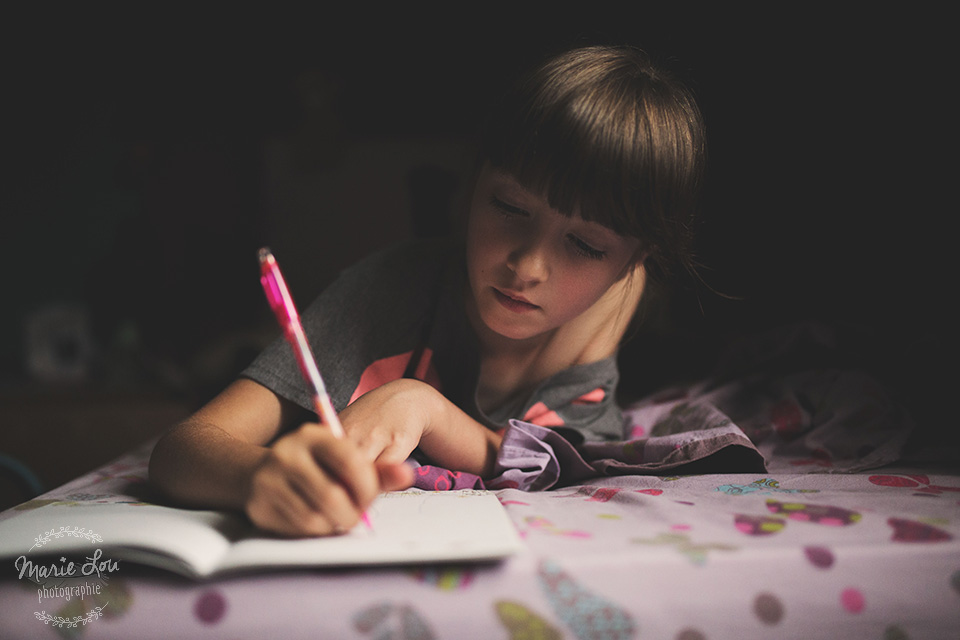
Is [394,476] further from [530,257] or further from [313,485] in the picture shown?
[530,257]

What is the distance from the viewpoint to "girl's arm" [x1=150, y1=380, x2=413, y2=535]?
36cm

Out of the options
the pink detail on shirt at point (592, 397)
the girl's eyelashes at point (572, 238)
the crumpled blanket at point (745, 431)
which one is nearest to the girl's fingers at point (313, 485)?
the crumpled blanket at point (745, 431)

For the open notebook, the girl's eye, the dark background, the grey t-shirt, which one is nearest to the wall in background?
the dark background

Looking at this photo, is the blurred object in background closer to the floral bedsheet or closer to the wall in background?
the wall in background

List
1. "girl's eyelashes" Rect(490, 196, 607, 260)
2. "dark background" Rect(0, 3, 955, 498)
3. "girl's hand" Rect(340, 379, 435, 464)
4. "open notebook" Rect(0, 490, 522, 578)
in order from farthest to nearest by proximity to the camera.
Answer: "dark background" Rect(0, 3, 955, 498) < "girl's eyelashes" Rect(490, 196, 607, 260) < "girl's hand" Rect(340, 379, 435, 464) < "open notebook" Rect(0, 490, 522, 578)

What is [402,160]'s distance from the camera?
1.68 meters

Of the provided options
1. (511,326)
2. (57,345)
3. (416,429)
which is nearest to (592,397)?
(511,326)

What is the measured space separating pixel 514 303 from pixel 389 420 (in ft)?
0.61

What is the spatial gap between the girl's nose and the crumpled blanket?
143mm

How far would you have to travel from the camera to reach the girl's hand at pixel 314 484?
1.19 feet

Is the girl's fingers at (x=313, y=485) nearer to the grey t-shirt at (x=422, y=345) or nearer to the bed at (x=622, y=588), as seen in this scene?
the bed at (x=622, y=588)

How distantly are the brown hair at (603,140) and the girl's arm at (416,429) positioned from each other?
21cm

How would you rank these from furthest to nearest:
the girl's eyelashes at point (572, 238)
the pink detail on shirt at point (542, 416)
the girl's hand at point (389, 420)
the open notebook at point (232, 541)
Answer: the pink detail on shirt at point (542, 416) < the girl's eyelashes at point (572, 238) < the girl's hand at point (389, 420) < the open notebook at point (232, 541)

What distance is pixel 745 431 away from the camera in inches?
30.2
